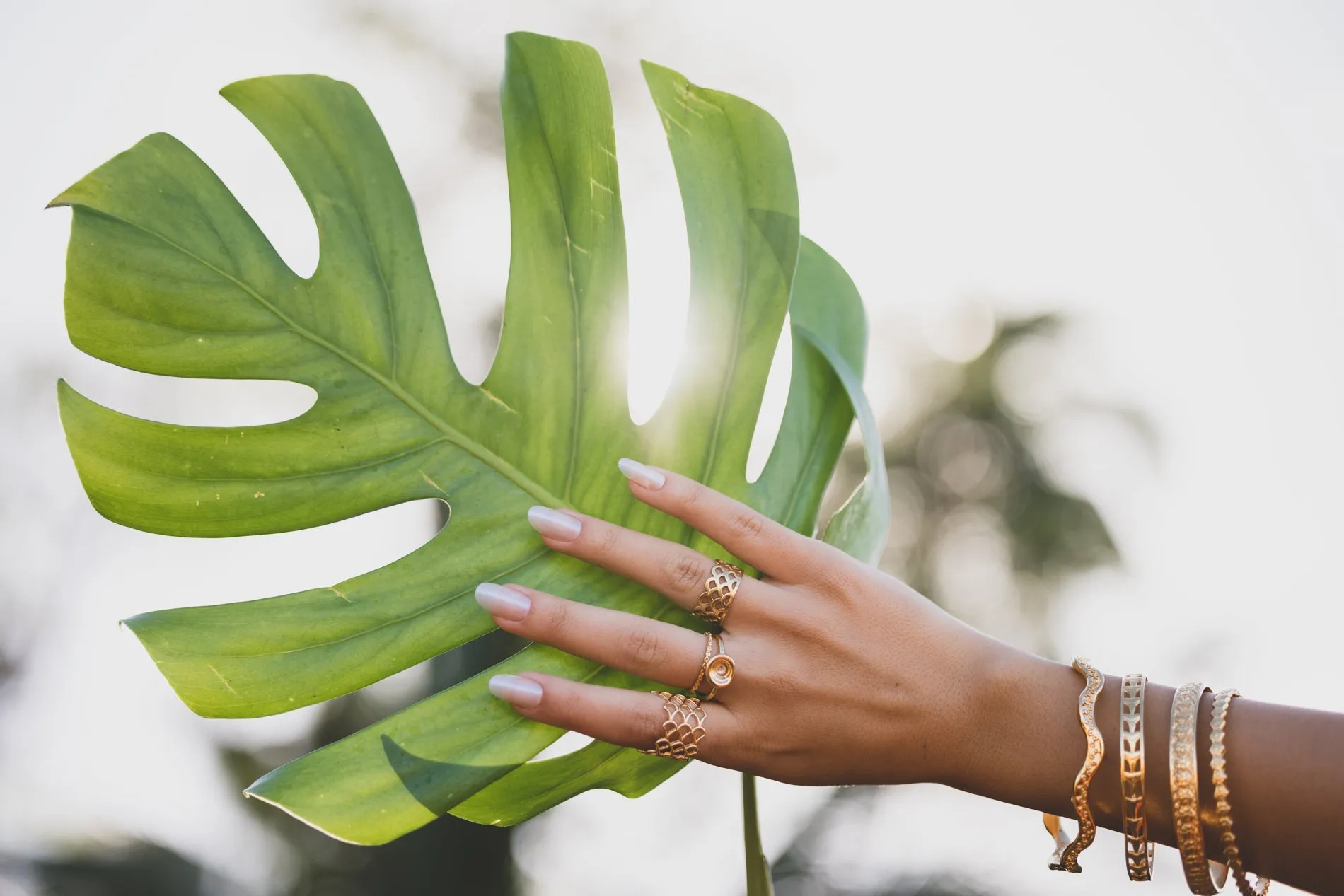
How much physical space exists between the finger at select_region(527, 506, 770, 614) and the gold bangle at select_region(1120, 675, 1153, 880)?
381 millimetres

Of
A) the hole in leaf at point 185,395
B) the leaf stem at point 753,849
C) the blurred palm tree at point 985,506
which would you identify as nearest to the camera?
the leaf stem at point 753,849

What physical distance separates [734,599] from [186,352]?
1.92 ft

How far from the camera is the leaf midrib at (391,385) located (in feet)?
2.88

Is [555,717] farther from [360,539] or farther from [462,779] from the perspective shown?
[360,539]

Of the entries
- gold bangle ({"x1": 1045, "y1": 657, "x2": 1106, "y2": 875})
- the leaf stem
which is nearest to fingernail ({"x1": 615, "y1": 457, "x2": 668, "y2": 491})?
the leaf stem

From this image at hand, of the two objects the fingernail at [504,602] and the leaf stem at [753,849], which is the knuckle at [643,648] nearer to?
the fingernail at [504,602]

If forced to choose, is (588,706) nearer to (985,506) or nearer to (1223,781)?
(1223,781)

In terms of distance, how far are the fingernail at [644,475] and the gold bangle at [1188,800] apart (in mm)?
570

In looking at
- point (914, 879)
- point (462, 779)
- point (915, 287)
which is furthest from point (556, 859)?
point (462, 779)

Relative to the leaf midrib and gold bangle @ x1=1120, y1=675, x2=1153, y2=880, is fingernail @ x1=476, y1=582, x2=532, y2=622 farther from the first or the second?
gold bangle @ x1=1120, y1=675, x2=1153, y2=880

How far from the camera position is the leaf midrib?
877 mm

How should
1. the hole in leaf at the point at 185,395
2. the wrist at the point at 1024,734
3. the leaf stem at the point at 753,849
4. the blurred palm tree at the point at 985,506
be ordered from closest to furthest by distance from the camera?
the wrist at the point at 1024,734
the leaf stem at the point at 753,849
the hole in leaf at the point at 185,395
the blurred palm tree at the point at 985,506

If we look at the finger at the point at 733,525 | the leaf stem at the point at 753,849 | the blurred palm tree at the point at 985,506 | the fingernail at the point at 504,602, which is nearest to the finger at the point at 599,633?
the fingernail at the point at 504,602

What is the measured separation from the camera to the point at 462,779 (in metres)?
0.92
